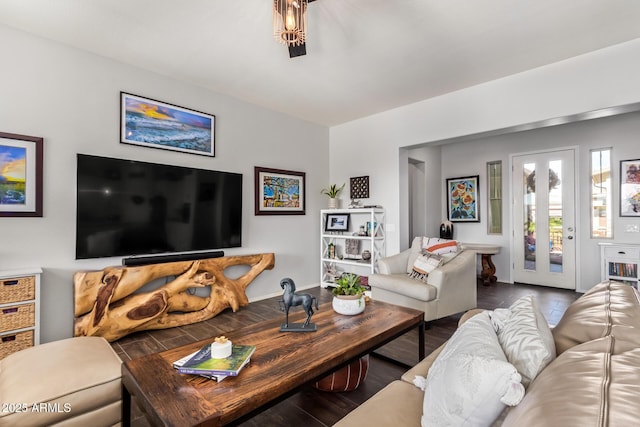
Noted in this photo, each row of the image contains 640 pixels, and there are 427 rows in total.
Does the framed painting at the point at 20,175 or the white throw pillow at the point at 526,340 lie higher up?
the framed painting at the point at 20,175

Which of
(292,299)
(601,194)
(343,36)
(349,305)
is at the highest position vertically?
(343,36)

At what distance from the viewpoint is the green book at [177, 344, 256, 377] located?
4.15 ft

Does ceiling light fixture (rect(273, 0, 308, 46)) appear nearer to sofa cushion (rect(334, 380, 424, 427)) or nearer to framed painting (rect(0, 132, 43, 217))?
sofa cushion (rect(334, 380, 424, 427))

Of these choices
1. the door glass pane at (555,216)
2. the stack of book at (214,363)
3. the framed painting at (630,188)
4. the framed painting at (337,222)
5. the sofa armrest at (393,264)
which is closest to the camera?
the stack of book at (214,363)

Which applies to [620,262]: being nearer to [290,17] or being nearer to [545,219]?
[545,219]

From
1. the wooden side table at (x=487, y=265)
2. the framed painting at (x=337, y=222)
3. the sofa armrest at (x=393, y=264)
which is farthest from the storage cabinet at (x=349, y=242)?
the wooden side table at (x=487, y=265)

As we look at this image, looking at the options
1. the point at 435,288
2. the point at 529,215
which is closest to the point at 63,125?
the point at 435,288

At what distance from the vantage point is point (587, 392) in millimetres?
572

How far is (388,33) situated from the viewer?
2.60 m

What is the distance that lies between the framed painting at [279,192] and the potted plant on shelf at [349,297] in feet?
7.72

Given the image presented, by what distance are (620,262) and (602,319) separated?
406 centimetres

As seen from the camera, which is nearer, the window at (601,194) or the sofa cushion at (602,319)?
the sofa cushion at (602,319)

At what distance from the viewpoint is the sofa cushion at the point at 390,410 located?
102 cm

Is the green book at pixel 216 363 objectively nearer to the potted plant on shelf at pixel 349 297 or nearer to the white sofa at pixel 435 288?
the potted plant on shelf at pixel 349 297
